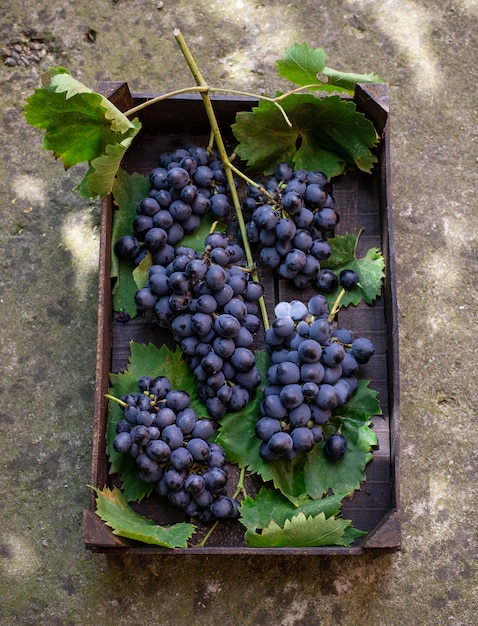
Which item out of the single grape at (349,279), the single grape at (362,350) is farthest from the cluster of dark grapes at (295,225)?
the single grape at (362,350)

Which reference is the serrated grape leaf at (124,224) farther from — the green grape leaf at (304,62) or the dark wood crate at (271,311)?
the green grape leaf at (304,62)

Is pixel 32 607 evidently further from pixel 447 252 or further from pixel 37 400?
pixel 447 252

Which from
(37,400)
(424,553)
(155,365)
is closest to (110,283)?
(155,365)

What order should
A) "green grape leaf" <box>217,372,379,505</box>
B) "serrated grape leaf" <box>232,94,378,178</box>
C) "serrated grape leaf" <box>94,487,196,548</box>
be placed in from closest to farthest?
1. "serrated grape leaf" <box>94,487,196,548</box>
2. "green grape leaf" <box>217,372,379,505</box>
3. "serrated grape leaf" <box>232,94,378,178</box>

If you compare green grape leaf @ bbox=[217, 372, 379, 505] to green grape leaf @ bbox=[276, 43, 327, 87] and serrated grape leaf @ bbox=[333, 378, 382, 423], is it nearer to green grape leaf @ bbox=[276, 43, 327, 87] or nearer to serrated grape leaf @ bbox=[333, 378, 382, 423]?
serrated grape leaf @ bbox=[333, 378, 382, 423]

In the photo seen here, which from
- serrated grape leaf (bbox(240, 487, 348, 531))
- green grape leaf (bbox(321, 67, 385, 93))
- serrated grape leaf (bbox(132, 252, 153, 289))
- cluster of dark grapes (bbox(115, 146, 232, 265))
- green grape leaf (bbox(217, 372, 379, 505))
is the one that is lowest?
serrated grape leaf (bbox(240, 487, 348, 531))

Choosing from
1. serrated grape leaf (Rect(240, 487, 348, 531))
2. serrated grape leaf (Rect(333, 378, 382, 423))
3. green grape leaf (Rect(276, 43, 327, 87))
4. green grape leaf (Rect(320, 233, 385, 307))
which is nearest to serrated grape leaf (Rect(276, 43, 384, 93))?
green grape leaf (Rect(276, 43, 327, 87))

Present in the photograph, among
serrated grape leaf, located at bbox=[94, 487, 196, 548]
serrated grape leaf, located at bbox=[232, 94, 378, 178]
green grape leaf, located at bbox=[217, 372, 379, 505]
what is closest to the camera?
serrated grape leaf, located at bbox=[94, 487, 196, 548]
